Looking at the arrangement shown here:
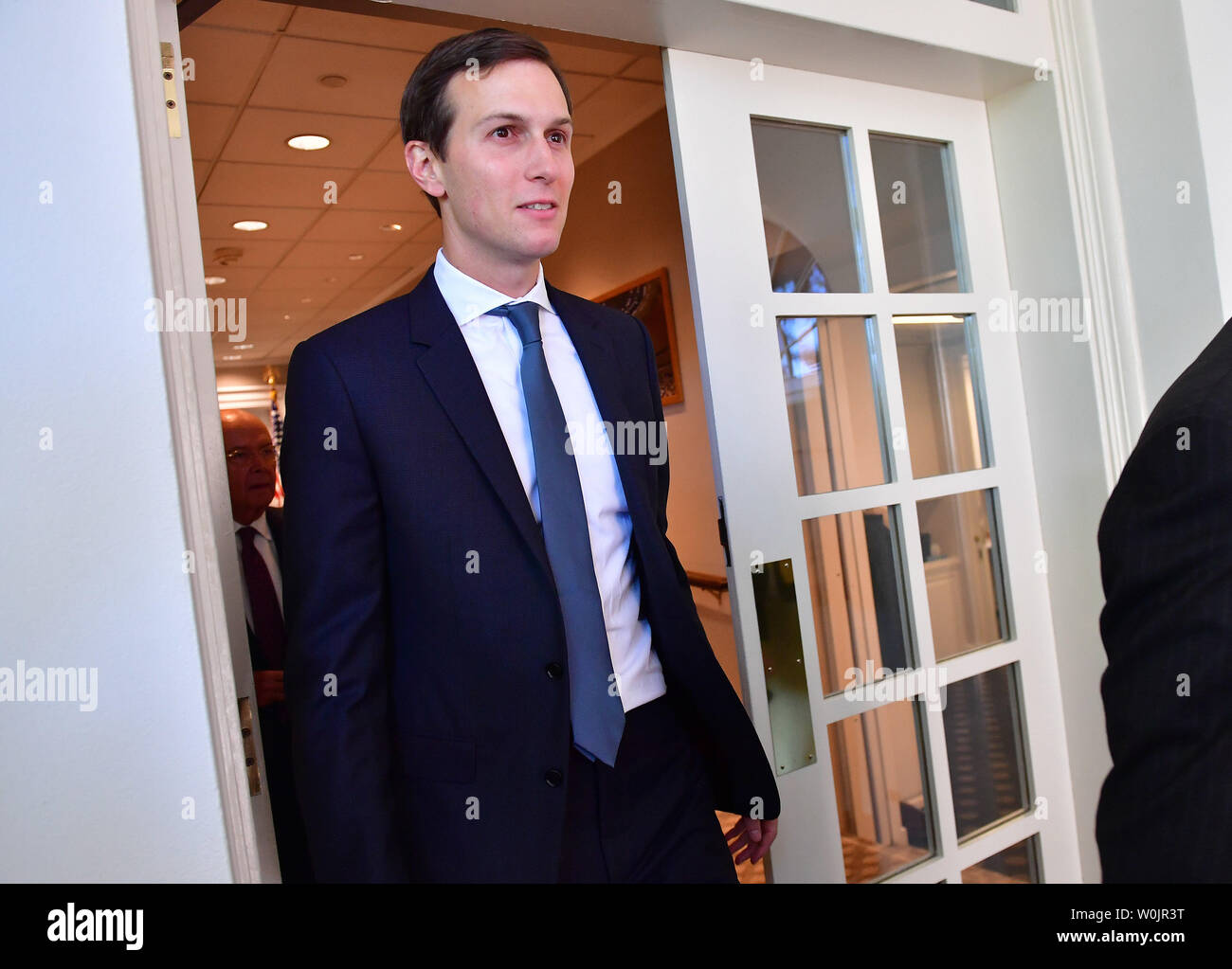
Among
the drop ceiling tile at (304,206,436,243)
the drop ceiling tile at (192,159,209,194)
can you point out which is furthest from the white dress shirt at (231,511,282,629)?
the drop ceiling tile at (304,206,436,243)

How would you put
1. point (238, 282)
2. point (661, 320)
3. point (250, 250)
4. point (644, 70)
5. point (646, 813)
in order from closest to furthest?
1. point (646, 813)
2. point (644, 70)
3. point (661, 320)
4. point (250, 250)
5. point (238, 282)

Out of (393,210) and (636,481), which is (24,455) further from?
(393,210)

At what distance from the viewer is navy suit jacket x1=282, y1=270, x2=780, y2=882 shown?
1.04m

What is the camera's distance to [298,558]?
1062 mm

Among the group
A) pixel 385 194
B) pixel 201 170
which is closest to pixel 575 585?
pixel 201 170

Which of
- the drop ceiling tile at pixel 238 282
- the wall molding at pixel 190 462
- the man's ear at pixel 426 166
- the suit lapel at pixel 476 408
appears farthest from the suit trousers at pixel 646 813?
the drop ceiling tile at pixel 238 282

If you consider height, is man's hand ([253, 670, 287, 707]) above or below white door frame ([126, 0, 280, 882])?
below

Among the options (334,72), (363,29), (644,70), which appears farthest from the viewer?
(644,70)

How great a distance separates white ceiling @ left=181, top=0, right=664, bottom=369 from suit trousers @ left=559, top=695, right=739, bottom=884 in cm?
128

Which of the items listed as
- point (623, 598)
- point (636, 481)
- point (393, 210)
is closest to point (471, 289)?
point (636, 481)

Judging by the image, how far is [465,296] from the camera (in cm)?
127

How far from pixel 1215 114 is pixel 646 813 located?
1884 millimetres

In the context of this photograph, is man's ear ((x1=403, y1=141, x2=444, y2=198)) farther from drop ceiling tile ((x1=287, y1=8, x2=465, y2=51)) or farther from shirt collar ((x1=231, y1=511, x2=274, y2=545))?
drop ceiling tile ((x1=287, y1=8, x2=465, y2=51))

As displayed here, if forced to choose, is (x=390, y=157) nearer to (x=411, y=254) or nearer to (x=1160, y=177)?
(x=411, y=254)
